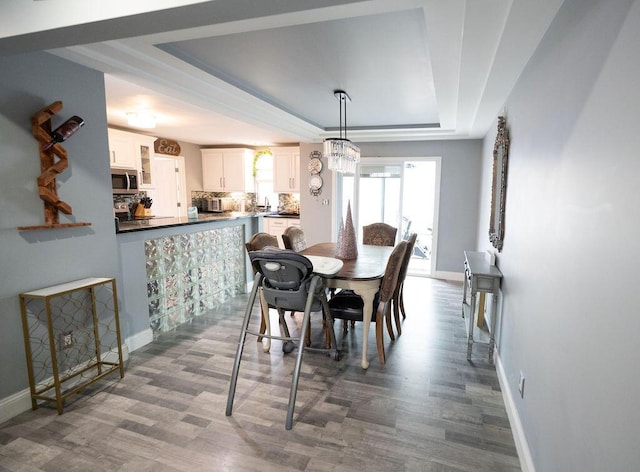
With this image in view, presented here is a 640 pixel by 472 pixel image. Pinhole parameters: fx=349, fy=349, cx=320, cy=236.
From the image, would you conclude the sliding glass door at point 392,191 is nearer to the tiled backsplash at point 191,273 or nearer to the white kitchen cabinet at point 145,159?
the tiled backsplash at point 191,273

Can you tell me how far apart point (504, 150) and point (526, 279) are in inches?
52.2

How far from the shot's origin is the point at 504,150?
2.92 meters

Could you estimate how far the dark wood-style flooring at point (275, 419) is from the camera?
6.34ft

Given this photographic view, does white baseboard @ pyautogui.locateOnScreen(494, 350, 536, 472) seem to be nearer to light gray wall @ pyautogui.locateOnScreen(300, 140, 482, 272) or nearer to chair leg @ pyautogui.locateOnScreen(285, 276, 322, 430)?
chair leg @ pyautogui.locateOnScreen(285, 276, 322, 430)

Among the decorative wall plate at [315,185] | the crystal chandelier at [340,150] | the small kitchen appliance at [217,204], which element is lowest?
the small kitchen appliance at [217,204]

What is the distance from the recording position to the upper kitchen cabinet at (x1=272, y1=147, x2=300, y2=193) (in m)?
7.05

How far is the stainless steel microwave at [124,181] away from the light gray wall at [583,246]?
526 centimetres

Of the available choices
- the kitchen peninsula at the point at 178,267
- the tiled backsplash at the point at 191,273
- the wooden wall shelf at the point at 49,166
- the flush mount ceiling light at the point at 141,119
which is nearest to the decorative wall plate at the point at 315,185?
the kitchen peninsula at the point at 178,267

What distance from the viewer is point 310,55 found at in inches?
105

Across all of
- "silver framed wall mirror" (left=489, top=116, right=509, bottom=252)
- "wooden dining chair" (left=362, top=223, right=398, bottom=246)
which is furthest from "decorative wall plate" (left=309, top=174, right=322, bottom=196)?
"silver framed wall mirror" (left=489, top=116, right=509, bottom=252)

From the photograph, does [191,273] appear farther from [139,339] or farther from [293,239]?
[293,239]

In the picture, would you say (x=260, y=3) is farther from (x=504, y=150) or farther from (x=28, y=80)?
(x=504, y=150)

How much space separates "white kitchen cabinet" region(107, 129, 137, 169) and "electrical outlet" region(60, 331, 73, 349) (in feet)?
11.1

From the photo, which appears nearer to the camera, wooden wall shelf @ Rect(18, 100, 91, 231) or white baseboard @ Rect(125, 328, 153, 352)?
wooden wall shelf @ Rect(18, 100, 91, 231)
